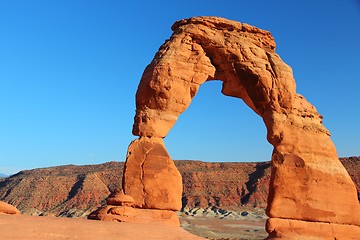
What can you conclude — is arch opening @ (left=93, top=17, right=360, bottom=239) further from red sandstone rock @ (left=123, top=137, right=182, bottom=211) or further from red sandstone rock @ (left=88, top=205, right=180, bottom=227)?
red sandstone rock @ (left=88, top=205, right=180, bottom=227)

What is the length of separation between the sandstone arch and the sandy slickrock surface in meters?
4.64

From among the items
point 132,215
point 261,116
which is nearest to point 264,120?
point 261,116

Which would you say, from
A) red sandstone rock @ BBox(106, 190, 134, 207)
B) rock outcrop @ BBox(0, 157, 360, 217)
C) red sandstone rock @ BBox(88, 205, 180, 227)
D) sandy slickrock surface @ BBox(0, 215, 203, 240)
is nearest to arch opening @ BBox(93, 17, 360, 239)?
red sandstone rock @ BBox(88, 205, 180, 227)

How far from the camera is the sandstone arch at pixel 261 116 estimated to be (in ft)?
51.5

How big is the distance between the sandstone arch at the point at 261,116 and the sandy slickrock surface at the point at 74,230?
4.64 m

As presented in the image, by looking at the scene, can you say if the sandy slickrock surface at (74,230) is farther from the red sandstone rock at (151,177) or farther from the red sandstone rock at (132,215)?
the red sandstone rock at (151,177)

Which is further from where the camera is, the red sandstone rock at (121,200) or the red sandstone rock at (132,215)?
the red sandstone rock at (121,200)

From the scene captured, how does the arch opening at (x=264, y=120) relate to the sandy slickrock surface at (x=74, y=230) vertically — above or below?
above

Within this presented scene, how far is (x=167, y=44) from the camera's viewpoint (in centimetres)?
1730

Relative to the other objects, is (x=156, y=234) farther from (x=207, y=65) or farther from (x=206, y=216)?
(x=206, y=216)

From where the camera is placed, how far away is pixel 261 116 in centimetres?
1823

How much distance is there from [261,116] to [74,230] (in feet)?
35.2

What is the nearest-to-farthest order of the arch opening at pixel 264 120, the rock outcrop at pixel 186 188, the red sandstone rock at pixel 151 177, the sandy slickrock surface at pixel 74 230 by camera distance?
the sandy slickrock surface at pixel 74 230 → the red sandstone rock at pixel 151 177 → the arch opening at pixel 264 120 → the rock outcrop at pixel 186 188

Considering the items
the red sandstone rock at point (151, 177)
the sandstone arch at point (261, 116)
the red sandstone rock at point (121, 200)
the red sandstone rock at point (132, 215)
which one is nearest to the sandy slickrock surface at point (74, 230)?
the red sandstone rock at point (132, 215)
